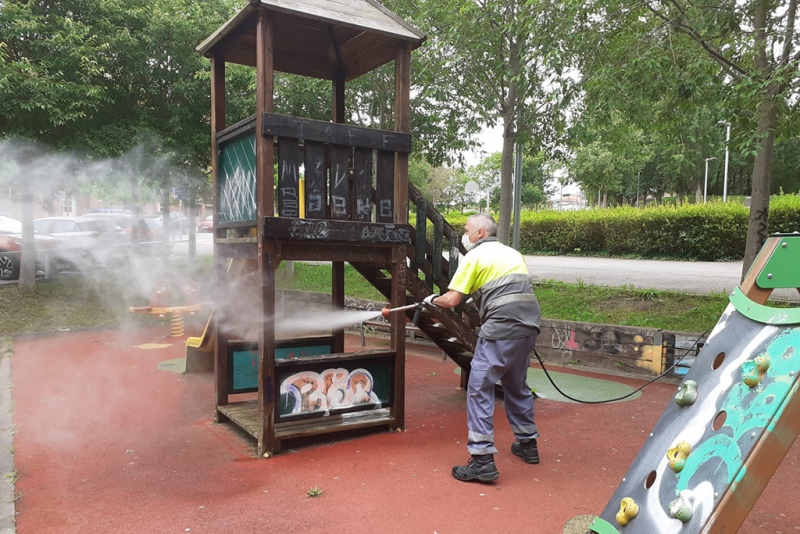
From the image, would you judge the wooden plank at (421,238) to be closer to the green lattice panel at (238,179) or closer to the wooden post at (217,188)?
the green lattice panel at (238,179)

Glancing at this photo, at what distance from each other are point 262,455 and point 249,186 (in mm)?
2228

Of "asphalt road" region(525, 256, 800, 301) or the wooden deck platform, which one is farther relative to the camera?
"asphalt road" region(525, 256, 800, 301)

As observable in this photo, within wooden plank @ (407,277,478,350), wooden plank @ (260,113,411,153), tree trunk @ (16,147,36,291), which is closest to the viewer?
wooden plank @ (260,113,411,153)

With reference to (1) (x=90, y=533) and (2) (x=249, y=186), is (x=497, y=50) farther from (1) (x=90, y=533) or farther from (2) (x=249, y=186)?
(1) (x=90, y=533)

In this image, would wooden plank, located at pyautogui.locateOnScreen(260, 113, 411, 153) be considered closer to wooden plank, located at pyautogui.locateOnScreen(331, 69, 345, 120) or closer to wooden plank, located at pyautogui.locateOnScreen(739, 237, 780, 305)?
wooden plank, located at pyautogui.locateOnScreen(331, 69, 345, 120)

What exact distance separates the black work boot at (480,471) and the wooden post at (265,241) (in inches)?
61.7

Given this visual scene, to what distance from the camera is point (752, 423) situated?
2.30m

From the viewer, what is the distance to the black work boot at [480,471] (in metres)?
4.04

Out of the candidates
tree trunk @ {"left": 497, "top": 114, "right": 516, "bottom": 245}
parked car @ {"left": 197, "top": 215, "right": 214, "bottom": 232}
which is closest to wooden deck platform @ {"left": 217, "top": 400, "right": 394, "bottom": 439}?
tree trunk @ {"left": 497, "top": 114, "right": 516, "bottom": 245}

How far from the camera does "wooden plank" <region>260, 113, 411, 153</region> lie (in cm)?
453

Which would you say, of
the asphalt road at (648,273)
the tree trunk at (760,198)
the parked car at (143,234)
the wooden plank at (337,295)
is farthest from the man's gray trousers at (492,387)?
the parked car at (143,234)

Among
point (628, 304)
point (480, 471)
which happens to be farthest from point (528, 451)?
point (628, 304)

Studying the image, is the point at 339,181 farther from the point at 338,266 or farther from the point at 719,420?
the point at 719,420

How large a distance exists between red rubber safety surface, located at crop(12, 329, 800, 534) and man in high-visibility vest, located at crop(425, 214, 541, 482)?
0.24 meters
